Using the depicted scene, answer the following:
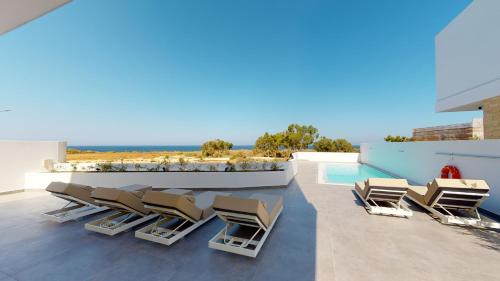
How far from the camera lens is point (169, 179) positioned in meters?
6.70

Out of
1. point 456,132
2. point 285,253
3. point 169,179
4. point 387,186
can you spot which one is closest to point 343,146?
point 456,132

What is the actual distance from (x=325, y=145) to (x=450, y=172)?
67.2 feet

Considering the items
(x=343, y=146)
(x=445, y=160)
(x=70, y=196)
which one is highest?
(x=343, y=146)

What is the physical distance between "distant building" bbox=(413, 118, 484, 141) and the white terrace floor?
376 inches

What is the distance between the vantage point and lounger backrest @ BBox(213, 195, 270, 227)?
280cm

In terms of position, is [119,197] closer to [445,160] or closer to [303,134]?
[445,160]

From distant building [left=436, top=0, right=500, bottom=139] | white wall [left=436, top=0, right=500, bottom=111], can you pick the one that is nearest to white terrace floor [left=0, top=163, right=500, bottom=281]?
distant building [left=436, top=0, right=500, bottom=139]

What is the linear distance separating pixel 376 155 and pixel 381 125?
18.0m

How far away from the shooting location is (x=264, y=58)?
56.2 ft

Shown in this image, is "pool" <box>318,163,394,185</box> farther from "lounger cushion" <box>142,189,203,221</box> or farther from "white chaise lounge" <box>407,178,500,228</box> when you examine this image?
"lounger cushion" <box>142,189,203,221</box>

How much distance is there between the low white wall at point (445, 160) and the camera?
4.55 meters

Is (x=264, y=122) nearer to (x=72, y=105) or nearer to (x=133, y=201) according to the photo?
→ (x=72, y=105)

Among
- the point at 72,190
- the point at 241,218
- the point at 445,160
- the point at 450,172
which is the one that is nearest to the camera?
the point at 241,218

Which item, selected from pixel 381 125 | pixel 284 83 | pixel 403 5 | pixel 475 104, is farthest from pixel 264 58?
pixel 381 125
